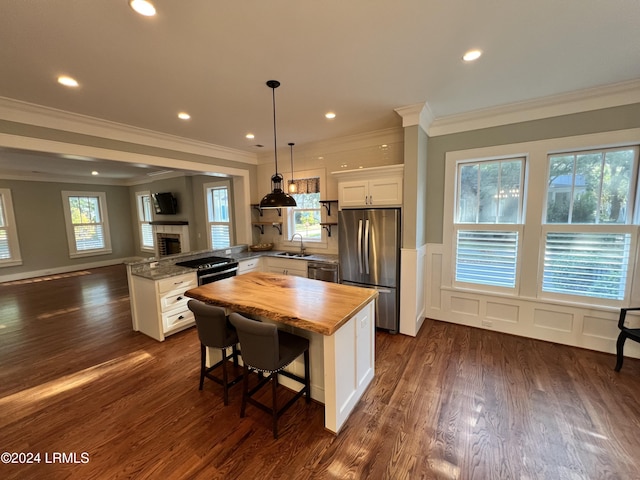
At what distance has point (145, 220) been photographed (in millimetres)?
8078

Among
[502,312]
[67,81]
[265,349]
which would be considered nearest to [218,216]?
[67,81]

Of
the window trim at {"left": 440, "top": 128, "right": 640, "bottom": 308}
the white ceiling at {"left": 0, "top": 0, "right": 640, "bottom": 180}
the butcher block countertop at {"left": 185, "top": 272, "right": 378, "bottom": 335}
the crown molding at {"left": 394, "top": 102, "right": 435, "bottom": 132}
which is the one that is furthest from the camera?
the crown molding at {"left": 394, "top": 102, "right": 435, "bottom": 132}

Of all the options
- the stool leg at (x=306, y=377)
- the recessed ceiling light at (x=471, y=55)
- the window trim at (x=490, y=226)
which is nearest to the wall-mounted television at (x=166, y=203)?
the stool leg at (x=306, y=377)

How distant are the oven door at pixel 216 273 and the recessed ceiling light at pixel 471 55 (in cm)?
384

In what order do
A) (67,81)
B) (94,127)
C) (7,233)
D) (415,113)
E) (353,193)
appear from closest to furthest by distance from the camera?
(67,81)
(415,113)
(94,127)
(353,193)
(7,233)

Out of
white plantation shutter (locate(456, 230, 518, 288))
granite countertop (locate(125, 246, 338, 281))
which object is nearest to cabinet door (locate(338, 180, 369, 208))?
granite countertop (locate(125, 246, 338, 281))

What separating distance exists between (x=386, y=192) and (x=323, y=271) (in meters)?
1.52

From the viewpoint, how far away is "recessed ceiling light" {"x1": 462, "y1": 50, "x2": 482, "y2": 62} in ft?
6.42

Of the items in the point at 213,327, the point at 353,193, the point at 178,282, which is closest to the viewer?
the point at 213,327

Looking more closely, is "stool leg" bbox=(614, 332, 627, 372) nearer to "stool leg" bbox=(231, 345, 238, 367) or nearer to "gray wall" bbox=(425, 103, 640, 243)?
"gray wall" bbox=(425, 103, 640, 243)

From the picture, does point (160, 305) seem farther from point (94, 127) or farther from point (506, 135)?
point (506, 135)

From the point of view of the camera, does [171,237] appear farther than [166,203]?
Yes

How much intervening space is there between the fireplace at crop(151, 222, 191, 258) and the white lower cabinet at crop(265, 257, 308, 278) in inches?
119

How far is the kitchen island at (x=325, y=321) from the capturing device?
5.80 ft
